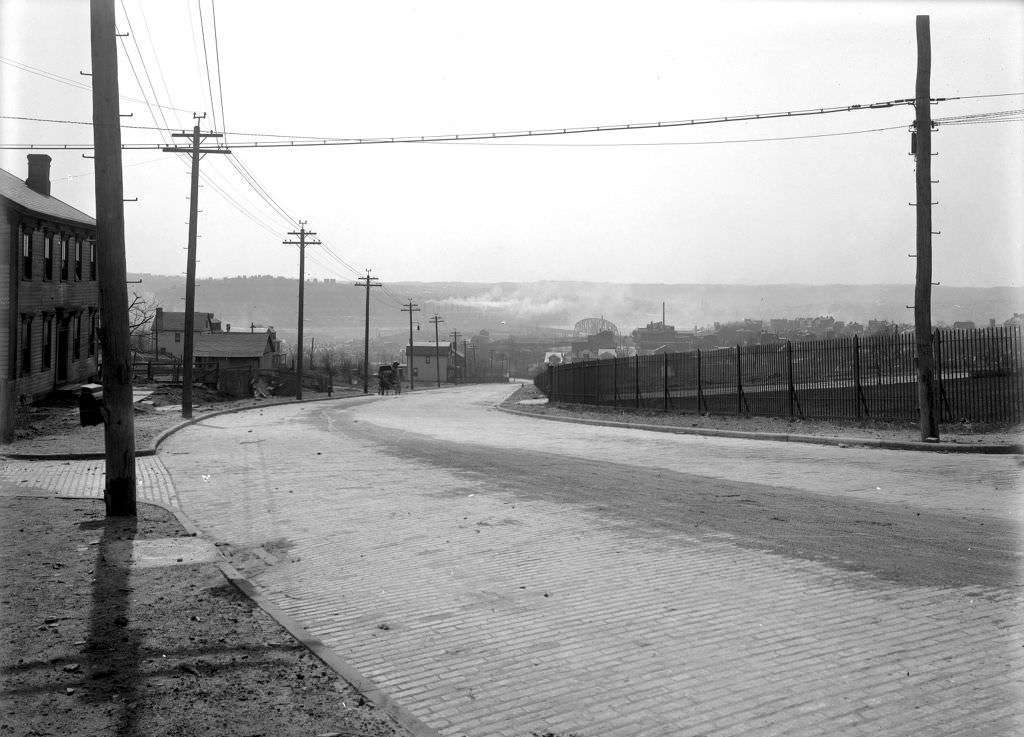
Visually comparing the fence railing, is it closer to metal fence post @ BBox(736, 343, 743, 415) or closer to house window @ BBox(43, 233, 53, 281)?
metal fence post @ BBox(736, 343, 743, 415)

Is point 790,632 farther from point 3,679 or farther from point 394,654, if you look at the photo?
point 3,679

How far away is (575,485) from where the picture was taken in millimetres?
12906

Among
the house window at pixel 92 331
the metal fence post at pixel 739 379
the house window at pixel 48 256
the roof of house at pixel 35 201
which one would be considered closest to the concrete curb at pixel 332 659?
the metal fence post at pixel 739 379

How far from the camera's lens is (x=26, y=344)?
30484 mm

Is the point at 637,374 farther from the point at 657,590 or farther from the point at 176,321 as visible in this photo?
the point at 176,321

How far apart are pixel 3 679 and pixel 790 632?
4.63 metres

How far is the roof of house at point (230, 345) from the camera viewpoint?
74125mm

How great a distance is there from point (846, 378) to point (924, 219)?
5359 millimetres

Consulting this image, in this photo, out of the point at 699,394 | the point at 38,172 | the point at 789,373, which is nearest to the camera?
the point at 789,373

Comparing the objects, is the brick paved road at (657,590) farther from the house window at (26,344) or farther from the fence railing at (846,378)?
the house window at (26,344)

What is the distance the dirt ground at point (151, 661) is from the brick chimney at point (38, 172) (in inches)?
1366

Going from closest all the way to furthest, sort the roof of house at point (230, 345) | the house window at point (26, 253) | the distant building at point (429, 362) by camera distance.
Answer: the house window at point (26, 253) < the roof of house at point (230, 345) < the distant building at point (429, 362)

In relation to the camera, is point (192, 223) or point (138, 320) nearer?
point (192, 223)

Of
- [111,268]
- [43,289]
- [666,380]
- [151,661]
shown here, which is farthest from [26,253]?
[151,661]
